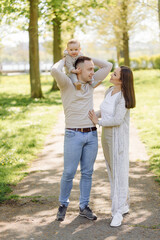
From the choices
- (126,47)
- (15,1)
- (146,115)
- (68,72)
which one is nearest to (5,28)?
(126,47)

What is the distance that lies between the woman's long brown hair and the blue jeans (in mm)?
535

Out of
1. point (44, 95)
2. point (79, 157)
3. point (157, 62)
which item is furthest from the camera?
point (157, 62)

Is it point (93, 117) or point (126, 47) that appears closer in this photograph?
point (93, 117)

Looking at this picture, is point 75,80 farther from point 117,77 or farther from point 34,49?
point 34,49

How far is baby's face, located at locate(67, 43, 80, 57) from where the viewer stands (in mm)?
4105

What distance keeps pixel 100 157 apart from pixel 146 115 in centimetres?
586

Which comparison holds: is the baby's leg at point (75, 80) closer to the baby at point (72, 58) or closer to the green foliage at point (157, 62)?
the baby at point (72, 58)

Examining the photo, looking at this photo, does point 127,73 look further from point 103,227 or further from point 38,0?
point 38,0

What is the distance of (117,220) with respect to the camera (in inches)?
162

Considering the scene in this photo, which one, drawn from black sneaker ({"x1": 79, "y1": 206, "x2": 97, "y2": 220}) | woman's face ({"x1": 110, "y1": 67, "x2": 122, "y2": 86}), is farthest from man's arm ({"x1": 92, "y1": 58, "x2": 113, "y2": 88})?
black sneaker ({"x1": 79, "y1": 206, "x2": 97, "y2": 220})

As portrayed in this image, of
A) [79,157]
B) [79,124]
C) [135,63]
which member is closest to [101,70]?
[79,124]

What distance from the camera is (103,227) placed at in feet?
13.4

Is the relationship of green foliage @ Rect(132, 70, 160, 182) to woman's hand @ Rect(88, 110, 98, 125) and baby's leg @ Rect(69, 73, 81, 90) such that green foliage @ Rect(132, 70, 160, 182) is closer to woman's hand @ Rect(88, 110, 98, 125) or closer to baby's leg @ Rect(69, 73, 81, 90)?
woman's hand @ Rect(88, 110, 98, 125)

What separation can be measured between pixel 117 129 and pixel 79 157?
55 centimetres
